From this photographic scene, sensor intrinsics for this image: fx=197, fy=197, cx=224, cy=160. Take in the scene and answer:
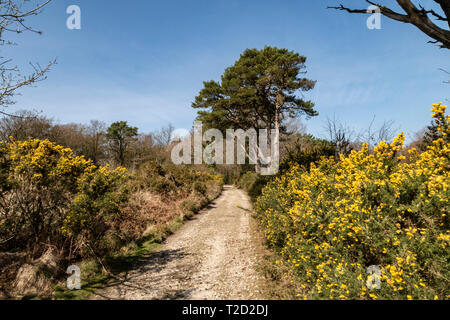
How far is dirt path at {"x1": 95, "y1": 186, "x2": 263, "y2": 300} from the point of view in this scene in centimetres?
401

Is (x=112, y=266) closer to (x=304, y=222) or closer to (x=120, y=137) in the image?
(x=304, y=222)

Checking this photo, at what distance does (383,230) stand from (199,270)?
160 inches

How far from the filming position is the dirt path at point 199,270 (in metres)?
4.01

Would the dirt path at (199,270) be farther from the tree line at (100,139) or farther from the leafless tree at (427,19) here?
the tree line at (100,139)

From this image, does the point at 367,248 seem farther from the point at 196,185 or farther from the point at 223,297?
the point at 196,185

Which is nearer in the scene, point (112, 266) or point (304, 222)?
point (304, 222)

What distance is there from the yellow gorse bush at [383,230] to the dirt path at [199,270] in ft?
4.53

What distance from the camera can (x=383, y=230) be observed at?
2.84m

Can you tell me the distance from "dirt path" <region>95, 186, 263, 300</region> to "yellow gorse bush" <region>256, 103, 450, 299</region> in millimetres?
1381

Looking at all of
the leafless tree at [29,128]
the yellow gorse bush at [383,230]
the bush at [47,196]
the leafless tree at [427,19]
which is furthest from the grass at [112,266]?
the leafless tree at [29,128]

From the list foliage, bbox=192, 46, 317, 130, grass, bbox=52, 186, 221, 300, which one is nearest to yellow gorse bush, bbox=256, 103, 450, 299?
grass, bbox=52, 186, 221, 300

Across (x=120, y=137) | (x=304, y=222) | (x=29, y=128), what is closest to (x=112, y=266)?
(x=304, y=222)
